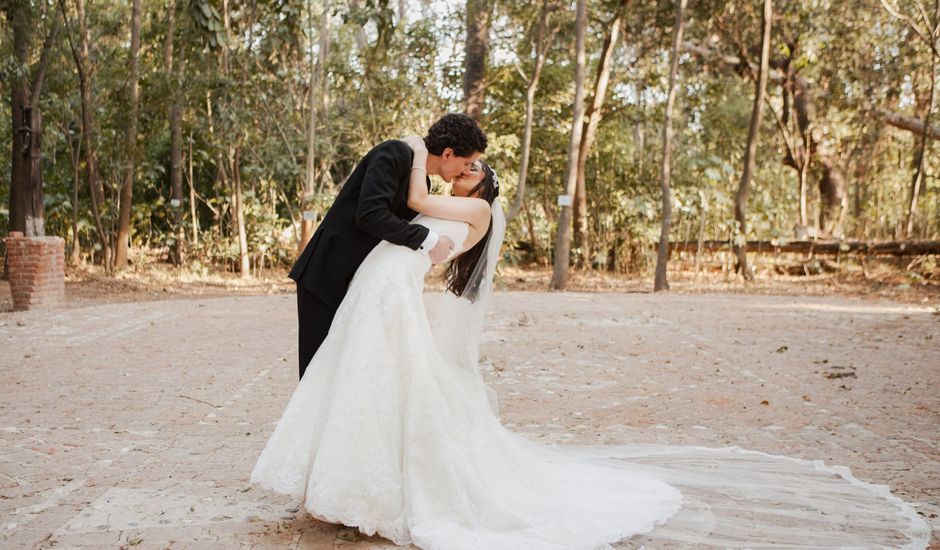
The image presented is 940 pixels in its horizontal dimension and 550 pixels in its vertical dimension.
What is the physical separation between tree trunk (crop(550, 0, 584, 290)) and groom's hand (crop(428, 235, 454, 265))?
12549 millimetres

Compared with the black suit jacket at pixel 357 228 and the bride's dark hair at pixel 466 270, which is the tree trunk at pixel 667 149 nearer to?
the bride's dark hair at pixel 466 270

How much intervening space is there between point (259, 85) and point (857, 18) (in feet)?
45.1

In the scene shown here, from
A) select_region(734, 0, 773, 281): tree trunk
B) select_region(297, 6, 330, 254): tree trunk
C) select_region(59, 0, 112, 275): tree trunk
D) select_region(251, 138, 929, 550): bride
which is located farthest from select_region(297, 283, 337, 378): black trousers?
select_region(734, 0, 773, 281): tree trunk

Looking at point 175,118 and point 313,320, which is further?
point 175,118

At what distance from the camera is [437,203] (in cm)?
346

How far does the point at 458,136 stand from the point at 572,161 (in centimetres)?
Result: 1322

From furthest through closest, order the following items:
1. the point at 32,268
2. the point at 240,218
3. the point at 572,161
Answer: the point at 240,218
the point at 572,161
the point at 32,268

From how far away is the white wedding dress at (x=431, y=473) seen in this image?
3107mm

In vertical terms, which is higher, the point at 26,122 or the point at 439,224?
the point at 26,122

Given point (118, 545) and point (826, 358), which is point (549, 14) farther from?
point (118, 545)

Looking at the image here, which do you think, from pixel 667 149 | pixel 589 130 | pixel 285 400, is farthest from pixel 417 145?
pixel 589 130

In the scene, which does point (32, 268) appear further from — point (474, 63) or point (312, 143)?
point (474, 63)

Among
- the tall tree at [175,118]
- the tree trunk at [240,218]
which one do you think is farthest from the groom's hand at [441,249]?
the tall tree at [175,118]

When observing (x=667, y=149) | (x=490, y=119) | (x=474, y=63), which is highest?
(x=474, y=63)
